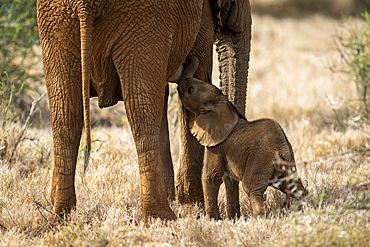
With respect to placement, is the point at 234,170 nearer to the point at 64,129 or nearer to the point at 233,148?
the point at 233,148

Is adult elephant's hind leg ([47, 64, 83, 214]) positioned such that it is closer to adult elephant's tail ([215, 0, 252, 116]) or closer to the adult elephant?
the adult elephant

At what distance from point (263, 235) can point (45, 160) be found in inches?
113

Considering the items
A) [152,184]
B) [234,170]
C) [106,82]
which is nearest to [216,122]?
[234,170]

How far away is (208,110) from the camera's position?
10.4 feet

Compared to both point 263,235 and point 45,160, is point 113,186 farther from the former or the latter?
point 263,235

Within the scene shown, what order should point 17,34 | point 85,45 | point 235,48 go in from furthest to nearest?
1. point 17,34
2. point 235,48
3. point 85,45

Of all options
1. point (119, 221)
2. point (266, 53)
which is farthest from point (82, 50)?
point (266, 53)

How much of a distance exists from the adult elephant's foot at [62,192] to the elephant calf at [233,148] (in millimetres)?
929

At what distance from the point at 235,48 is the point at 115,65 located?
151 cm

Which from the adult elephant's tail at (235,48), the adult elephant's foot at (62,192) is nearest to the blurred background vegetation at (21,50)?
the adult elephant's tail at (235,48)

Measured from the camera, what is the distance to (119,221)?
3.01 meters

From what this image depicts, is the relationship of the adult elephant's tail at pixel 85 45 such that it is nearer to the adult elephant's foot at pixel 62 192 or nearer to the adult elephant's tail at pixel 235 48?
the adult elephant's foot at pixel 62 192

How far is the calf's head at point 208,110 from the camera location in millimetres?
3125

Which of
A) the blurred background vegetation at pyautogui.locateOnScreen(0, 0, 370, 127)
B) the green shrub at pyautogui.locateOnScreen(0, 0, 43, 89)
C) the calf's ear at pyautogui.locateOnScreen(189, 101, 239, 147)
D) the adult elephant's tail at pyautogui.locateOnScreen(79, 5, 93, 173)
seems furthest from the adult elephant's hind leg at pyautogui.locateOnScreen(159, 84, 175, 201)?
the green shrub at pyautogui.locateOnScreen(0, 0, 43, 89)
